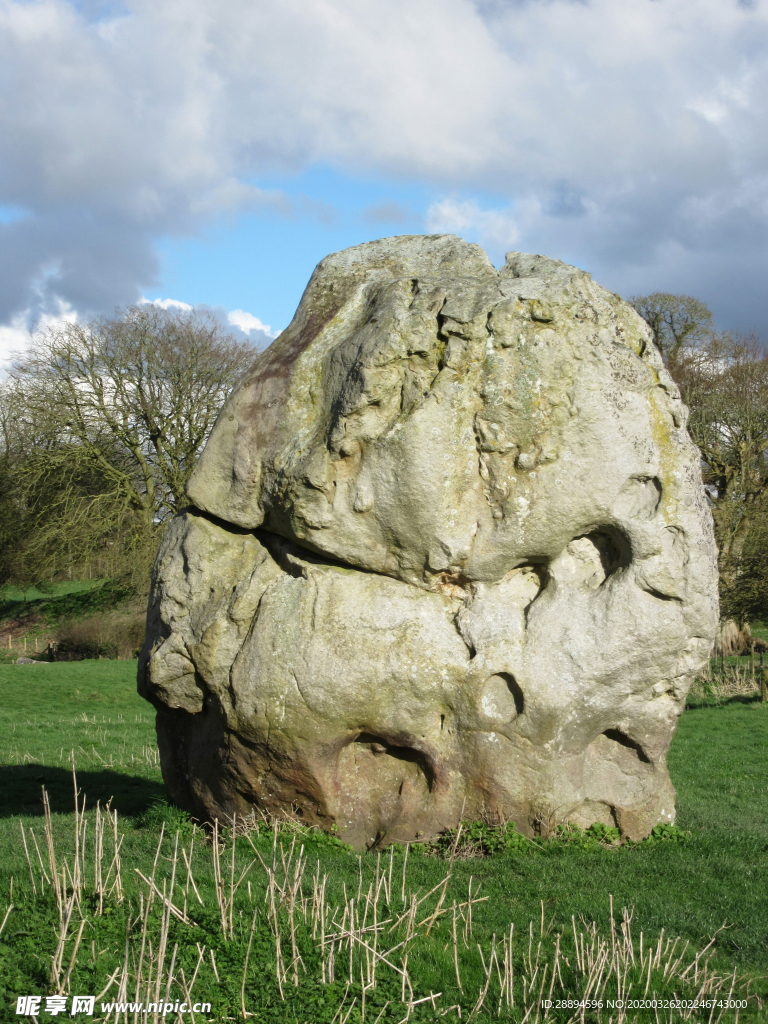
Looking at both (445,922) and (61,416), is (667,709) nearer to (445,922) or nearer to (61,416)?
(445,922)

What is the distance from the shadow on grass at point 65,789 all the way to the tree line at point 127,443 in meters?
15.1

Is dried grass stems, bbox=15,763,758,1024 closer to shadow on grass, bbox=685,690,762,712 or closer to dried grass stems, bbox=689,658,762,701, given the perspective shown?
shadow on grass, bbox=685,690,762,712

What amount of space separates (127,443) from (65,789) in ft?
60.8

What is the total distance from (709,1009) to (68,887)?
3.86 metres

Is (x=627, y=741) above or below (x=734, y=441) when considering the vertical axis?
below

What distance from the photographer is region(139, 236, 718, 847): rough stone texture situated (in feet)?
22.7

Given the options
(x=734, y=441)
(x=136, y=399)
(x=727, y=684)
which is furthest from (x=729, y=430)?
(x=136, y=399)

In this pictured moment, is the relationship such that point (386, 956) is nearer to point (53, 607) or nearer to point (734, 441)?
point (734, 441)

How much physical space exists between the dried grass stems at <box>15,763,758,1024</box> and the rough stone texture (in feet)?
4.74

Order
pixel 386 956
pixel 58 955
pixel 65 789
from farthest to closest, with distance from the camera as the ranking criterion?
1. pixel 65 789
2. pixel 386 956
3. pixel 58 955

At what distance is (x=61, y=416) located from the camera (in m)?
27.7

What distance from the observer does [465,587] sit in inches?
285

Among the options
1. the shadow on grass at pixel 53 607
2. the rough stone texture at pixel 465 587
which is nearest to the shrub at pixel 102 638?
the shadow on grass at pixel 53 607

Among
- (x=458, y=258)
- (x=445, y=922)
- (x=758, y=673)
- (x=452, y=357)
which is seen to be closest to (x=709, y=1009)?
(x=445, y=922)
